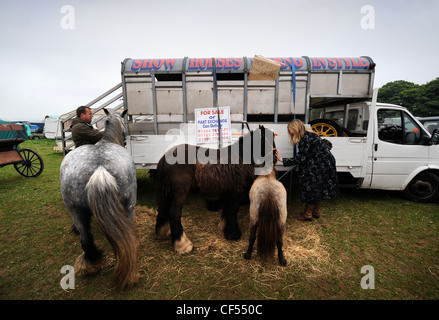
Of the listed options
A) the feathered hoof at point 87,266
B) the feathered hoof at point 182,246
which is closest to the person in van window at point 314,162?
the feathered hoof at point 182,246

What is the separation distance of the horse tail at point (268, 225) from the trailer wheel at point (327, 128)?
2.98m

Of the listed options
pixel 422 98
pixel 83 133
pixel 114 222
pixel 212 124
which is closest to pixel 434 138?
pixel 212 124

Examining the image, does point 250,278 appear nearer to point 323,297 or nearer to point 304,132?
point 323,297

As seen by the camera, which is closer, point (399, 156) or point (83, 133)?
point (83, 133)

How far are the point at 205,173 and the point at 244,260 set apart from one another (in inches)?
55.9

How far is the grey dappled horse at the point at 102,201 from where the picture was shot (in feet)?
6.86

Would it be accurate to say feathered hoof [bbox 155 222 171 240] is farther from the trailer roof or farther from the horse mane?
the trailer roof

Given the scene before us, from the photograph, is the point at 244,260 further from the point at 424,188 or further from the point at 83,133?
the point at 424,188

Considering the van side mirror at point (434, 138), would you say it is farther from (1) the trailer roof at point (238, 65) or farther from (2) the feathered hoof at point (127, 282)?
(2) the feathered hoof at point (127, 282)

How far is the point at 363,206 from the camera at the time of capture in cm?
471

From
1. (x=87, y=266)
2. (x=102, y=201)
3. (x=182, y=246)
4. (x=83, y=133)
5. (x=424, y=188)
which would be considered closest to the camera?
(x=102, y=201)

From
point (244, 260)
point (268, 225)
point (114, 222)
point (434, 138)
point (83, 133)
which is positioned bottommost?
point (244, 260)

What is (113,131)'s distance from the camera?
2.92 meters

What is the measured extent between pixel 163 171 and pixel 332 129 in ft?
13.2
